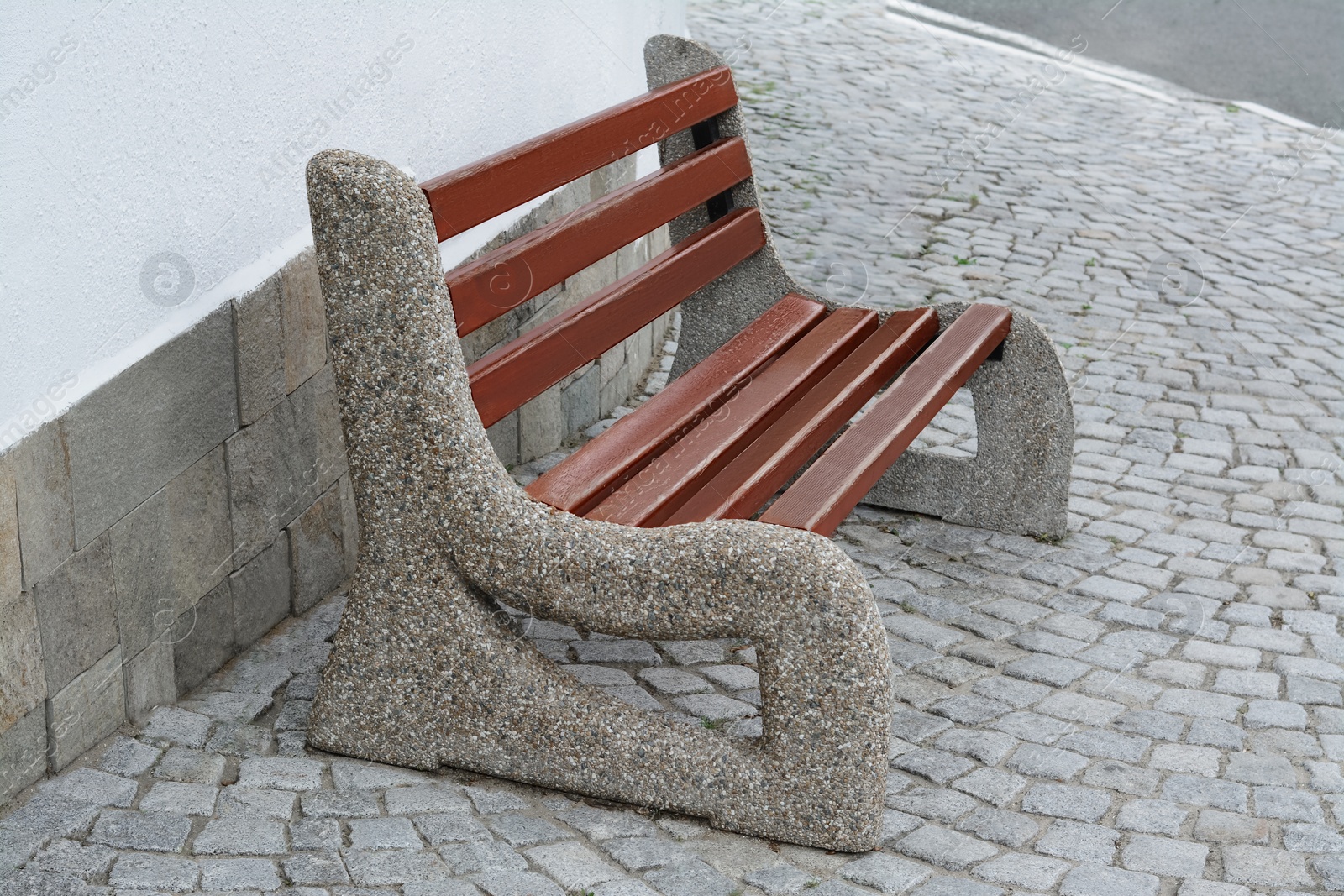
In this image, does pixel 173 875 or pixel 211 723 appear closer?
pixel 173 875

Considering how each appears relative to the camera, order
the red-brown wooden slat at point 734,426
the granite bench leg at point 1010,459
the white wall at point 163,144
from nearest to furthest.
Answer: the white wall at point 163,144, the red-brown wooden slat at point 734,426, the granite bench leg at point 1010,459

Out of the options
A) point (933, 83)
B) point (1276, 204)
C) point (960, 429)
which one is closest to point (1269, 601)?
point (960, 429)

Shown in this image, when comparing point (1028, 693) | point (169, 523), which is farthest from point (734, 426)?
point (169, 523)

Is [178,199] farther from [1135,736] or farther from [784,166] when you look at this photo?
[784,166]

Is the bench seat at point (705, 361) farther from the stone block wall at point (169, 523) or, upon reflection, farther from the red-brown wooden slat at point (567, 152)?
the stone block wall at point (169, 523)

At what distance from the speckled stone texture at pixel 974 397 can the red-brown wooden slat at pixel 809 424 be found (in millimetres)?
201

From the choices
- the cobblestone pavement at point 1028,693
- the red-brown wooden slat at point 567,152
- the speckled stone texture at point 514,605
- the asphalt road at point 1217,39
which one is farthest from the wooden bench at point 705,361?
the asphalt road at point 1217,39

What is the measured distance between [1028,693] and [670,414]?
1086 millimetres

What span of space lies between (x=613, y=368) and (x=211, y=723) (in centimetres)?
221

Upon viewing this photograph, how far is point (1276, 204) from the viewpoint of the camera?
7.94 meters

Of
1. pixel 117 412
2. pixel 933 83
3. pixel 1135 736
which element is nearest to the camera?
pixel 117 412

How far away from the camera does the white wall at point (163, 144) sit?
2436 millimetres

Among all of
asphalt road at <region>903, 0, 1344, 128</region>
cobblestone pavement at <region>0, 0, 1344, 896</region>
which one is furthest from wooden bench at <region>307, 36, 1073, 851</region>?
asphalt road at <region>903, 0, 1344, 128</region>

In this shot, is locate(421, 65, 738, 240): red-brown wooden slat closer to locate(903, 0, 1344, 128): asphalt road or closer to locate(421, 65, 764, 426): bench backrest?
locate(421, 65, 764, 426): bench backrest
